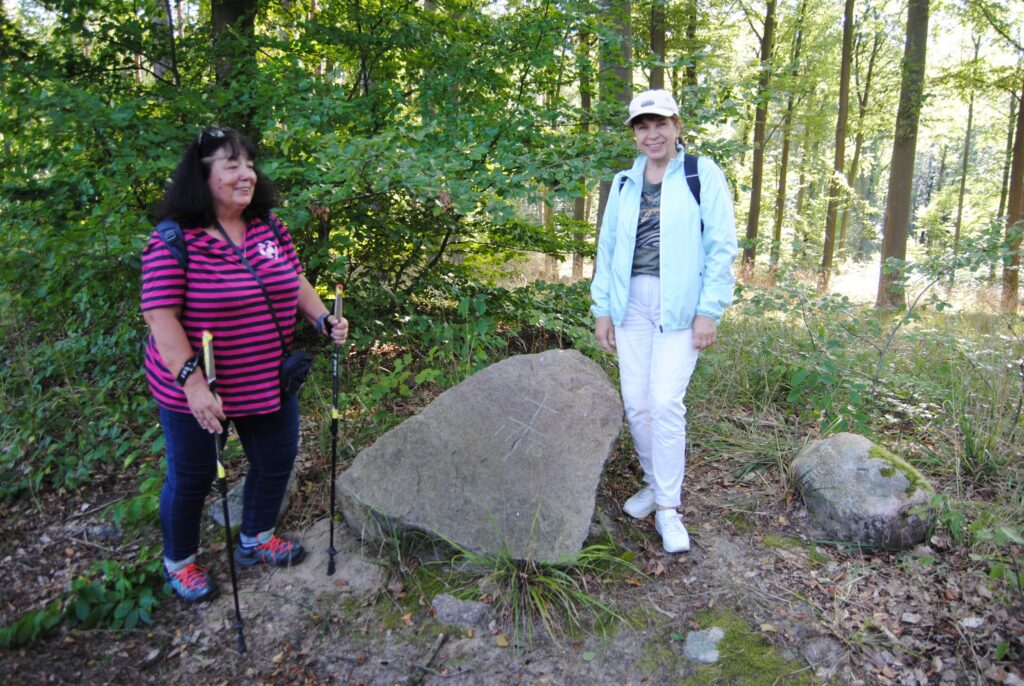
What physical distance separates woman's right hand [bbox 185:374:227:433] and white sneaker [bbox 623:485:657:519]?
2193 millimetres

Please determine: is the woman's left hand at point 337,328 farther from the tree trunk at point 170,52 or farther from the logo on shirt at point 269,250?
the tree trunk at point 170,52

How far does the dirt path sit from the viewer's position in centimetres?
254

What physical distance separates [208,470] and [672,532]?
228cm

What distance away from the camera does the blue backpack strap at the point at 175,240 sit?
2361 millimetres

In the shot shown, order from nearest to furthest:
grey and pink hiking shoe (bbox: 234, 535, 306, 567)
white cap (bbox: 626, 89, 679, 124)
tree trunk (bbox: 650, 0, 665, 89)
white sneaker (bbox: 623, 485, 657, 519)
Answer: white cap (bbox: 626, 89, 679, 124)
grey and pink hiking shoe (bbox: 234, 535, 306, 567)
white sneaker (bbox: 623, 485, 657, 519)
tree trunk (bbox: 650, 0, 665, 89)

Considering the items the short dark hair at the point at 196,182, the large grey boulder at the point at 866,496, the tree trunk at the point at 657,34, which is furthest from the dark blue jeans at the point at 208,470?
the tree trunk at the point at 657,34

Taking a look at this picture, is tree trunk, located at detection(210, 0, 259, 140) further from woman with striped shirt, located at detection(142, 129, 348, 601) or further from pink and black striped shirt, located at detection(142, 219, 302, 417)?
pink and black striped shirt, located at detection(142, 219, 302, 417)

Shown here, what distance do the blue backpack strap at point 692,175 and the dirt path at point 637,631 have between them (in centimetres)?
175

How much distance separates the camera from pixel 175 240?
2373mm

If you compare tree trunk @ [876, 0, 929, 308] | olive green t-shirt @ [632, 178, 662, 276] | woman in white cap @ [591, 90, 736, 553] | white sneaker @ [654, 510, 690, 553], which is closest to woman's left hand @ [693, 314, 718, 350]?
woman in white cap @ [591, 90, 736, 553]

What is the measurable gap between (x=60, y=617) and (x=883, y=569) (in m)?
3.84

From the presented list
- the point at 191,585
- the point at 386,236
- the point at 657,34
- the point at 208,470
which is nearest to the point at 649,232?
the point at 208,470

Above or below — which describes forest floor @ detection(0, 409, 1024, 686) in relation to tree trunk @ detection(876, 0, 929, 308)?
below

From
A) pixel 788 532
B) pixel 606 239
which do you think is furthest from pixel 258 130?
pixel 788 532
